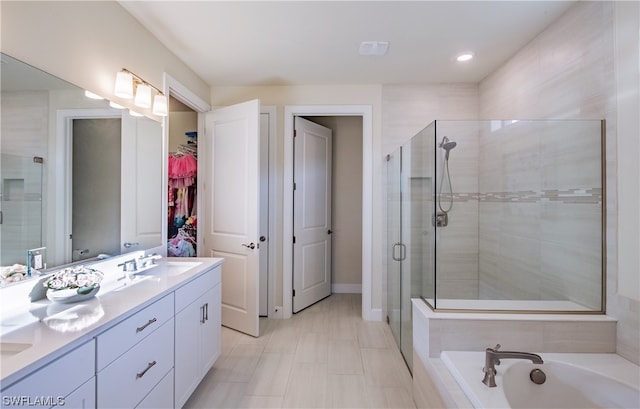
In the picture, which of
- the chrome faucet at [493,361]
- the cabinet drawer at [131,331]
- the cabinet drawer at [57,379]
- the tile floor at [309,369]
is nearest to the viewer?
the cabinet drawer at [57,379]

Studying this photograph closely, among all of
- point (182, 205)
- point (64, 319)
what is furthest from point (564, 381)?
point (182, 205)

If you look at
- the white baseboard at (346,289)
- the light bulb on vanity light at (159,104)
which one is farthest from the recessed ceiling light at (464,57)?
the white baseboard at (346,289)

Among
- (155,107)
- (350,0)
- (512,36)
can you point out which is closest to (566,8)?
(512,36)

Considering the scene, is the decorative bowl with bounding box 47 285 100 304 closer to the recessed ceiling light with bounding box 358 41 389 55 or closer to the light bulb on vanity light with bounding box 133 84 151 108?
the light bulb on vanity light with bounding box 133 84 151 108

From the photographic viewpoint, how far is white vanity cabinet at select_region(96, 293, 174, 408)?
1.06 m

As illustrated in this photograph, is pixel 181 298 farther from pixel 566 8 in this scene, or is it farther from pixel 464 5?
pixel 566 8

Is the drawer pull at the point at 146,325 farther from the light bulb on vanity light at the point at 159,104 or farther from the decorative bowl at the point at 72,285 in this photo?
the light bulb on vanity light at the point at 159,104

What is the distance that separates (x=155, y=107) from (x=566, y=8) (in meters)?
2.82

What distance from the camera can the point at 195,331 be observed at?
1763 millimetres

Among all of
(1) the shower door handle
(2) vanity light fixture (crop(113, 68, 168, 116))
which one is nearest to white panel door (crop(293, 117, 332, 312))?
(1) the shower door handle

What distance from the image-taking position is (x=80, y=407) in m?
0.94

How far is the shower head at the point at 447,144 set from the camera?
83.5 inches

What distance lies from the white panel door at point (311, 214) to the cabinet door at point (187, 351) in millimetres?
1481

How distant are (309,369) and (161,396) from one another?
1.06 metres
